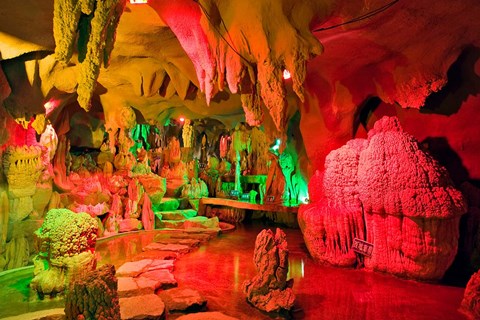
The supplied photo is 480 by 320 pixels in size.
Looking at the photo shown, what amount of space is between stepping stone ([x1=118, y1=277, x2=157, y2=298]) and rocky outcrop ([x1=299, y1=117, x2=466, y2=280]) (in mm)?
3131

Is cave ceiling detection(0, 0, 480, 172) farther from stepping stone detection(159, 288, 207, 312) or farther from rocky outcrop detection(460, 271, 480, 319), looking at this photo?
rocky outcrop detection(460, 271, 480, 319)

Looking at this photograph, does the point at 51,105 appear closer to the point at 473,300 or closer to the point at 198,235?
the point at 198,235

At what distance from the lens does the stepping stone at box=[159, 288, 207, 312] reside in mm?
4277

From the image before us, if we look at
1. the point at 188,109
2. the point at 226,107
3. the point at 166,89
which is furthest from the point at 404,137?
the point at 188,109

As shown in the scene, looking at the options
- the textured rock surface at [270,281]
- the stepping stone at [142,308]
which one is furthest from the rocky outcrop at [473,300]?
the stepping stone at [142,308]

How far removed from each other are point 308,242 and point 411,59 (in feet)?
12.7

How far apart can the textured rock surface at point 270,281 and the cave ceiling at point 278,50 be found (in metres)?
1.76

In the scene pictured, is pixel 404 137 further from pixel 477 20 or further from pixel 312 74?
pixel 312 74

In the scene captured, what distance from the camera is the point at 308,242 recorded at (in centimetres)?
680

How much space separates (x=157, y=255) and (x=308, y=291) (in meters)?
3.20

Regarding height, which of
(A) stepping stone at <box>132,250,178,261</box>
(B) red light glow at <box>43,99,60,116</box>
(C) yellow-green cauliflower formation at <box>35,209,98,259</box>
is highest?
(B) red light glow at <box>43,99,60,116</box>

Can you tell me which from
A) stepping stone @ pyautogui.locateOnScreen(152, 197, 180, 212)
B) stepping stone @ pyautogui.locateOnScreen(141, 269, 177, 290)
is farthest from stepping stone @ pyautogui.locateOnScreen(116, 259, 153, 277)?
stepping stone @ pyautogui.locateOnScreen(152, 197, 180, 212)

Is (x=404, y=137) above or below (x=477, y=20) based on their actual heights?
below

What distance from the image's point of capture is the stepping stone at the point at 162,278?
5.14m
